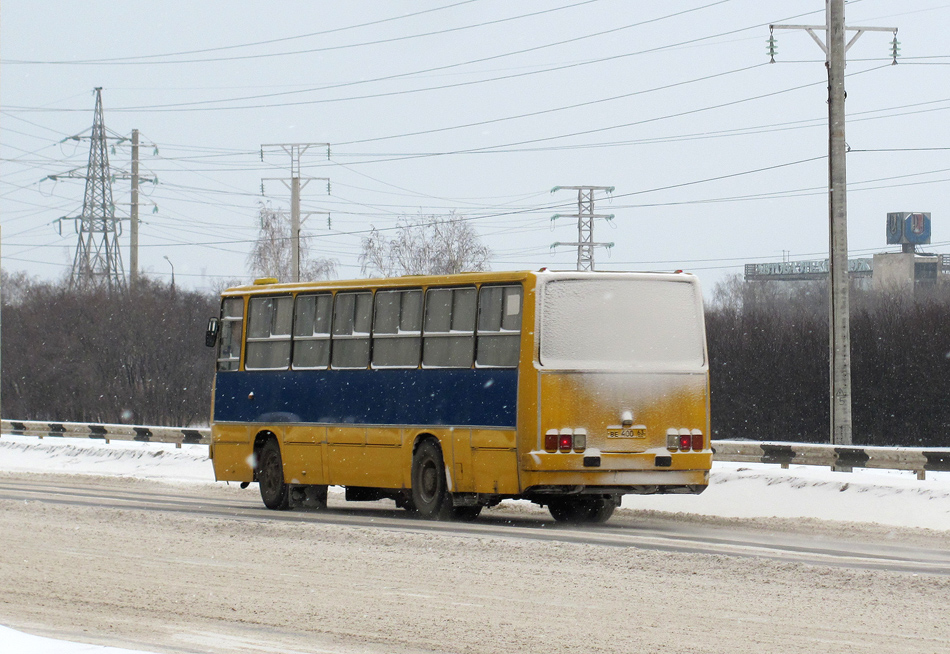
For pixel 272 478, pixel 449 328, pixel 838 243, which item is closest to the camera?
pixel 449 328

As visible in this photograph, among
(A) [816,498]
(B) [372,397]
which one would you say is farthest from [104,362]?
(A) [816,498]

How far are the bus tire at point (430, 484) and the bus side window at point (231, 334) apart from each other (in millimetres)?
4442

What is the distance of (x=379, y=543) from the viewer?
15.6 metres

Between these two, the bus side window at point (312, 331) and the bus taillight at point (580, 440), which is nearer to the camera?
the bus taillight at point (580, 440)

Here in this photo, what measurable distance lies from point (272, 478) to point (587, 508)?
5013mm

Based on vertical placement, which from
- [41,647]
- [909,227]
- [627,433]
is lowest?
[41,647]

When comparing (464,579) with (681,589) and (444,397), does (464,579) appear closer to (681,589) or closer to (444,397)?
(681,589)

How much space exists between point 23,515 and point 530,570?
8748 mm

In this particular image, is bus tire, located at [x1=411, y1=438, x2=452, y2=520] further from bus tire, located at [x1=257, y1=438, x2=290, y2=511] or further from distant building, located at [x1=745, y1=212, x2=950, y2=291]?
distant building, located at [x1=745, y1=212, x2=950, y2=291]

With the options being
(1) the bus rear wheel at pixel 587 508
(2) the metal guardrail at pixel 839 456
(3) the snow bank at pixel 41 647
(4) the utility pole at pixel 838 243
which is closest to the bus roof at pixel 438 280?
(1) the bus rear wheel at pixel 587 508

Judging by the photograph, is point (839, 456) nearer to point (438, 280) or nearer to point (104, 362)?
point (438, 280)

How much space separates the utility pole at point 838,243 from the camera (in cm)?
2527

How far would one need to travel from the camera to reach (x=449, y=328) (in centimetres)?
1894

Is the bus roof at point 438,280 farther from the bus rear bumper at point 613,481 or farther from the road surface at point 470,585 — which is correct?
the road surface at point 470,585
